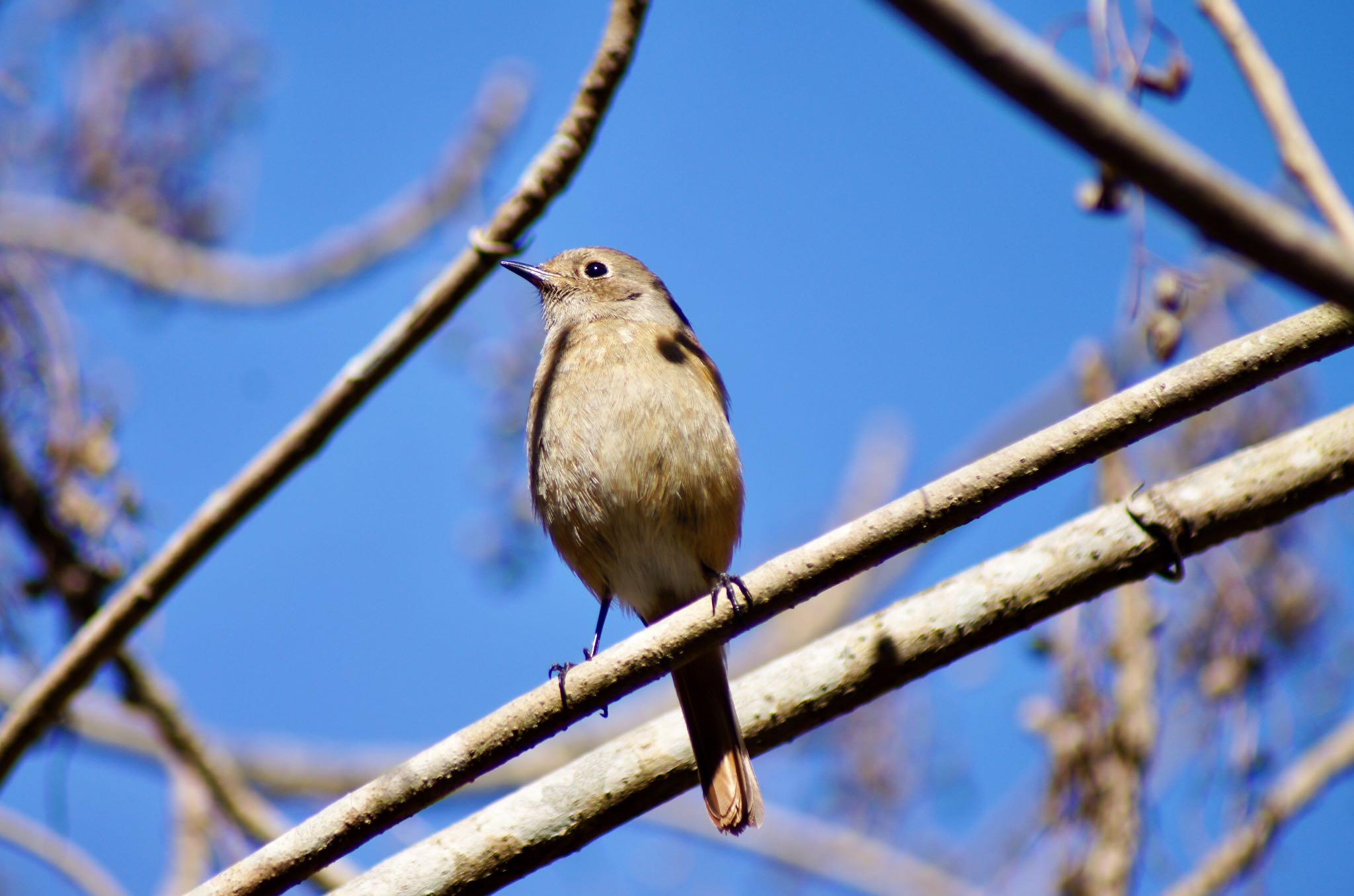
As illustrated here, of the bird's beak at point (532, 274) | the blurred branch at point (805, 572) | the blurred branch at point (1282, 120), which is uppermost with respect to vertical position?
the bird's beak at point (532, 274)

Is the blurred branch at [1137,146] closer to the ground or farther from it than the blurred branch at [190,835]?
closer to the ground

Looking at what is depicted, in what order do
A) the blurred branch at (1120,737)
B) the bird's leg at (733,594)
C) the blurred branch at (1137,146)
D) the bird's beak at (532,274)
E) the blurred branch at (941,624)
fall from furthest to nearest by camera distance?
the bird's beak at (532,274)
the blurred branch at (1120,737)
the blurred branch at (941,624)
the bird's leg at (733,594)
the blurred branch at (1137,146)

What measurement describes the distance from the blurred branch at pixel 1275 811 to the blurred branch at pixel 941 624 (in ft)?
5.55

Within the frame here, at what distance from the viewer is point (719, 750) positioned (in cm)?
388

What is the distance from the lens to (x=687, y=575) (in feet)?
15.2

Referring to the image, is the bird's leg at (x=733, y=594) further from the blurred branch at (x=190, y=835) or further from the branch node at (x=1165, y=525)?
the blurred branch at (x=190, y=835)

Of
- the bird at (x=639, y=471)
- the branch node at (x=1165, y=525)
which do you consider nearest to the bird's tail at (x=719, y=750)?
the bird at (x=639, y=471)

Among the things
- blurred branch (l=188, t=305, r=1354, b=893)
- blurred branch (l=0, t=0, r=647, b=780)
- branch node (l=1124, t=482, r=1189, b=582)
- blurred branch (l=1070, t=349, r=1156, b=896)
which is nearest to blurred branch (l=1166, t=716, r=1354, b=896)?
blurred branch (l=1070, t=349, r=1156, b=896)

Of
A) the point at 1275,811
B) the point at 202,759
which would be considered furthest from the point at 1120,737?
the point at 202,759

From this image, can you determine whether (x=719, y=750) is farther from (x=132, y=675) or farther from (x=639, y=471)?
(x=132, y=675)

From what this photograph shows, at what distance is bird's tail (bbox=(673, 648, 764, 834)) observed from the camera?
3.80 m

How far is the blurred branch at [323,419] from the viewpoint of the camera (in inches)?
143

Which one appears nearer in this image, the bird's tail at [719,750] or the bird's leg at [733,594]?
the bird's leg at [733,594]

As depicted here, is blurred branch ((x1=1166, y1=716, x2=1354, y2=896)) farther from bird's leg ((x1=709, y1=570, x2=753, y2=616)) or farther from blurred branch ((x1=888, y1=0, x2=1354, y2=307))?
blurred branch ((x1=888, y1=0, x2=1354, y2=307))
